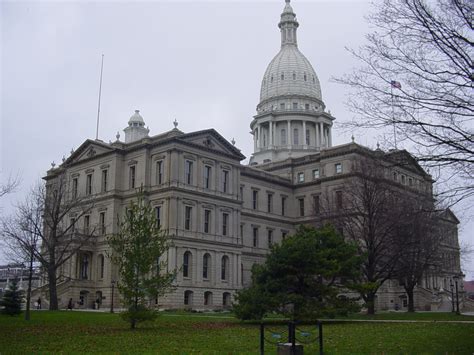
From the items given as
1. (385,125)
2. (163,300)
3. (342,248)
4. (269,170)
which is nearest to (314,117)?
(269,170)

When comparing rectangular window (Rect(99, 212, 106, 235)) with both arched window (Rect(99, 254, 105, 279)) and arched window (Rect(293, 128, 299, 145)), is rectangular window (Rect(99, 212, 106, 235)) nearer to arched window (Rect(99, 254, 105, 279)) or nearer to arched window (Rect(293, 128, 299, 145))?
arched window (Rect(99, 254, 105, 279))

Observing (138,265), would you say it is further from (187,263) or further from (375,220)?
(187,263)

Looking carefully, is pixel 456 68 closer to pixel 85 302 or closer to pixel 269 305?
pixel 269 305

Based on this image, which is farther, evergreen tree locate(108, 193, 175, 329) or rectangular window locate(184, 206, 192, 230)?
rectangular window locate(184, 206, 192, 230)

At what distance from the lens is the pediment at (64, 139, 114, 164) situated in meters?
73.4

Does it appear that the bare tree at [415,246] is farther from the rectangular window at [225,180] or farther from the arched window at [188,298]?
the rectangular window at [225,180]

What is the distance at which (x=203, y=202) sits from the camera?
69125mm

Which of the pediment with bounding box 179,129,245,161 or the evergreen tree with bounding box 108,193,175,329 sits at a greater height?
the pediment with bounding box 179,129,245,161

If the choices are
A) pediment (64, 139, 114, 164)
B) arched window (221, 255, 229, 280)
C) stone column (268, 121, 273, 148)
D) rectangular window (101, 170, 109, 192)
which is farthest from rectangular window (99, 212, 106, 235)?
stone column (268, 121, 273, 148)

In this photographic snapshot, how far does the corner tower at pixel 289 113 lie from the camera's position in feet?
349

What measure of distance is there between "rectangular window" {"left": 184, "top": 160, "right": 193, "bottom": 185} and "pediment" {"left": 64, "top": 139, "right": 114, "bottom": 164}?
34.3 feet

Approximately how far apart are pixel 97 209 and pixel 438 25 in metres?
60.2

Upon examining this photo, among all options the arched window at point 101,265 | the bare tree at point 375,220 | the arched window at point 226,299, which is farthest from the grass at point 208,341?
the arched window at point 226,299

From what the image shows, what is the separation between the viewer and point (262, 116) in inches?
4296
